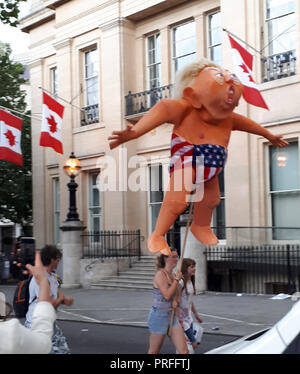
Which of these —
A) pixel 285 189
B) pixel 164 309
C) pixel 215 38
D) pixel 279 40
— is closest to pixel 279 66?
pixel 279 40

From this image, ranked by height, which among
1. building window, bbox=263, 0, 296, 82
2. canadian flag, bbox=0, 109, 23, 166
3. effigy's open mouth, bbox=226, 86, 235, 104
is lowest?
effigy's open mouth, bbox=226, 86, 235, 104

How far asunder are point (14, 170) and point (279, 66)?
1374 centimetres

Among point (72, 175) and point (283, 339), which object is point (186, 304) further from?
point (72, 175)

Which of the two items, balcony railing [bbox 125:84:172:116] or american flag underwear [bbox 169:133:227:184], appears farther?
balcony railing [bbox 125:84:172:116]

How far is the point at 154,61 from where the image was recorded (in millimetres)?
20812

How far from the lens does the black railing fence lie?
1994 centimetres

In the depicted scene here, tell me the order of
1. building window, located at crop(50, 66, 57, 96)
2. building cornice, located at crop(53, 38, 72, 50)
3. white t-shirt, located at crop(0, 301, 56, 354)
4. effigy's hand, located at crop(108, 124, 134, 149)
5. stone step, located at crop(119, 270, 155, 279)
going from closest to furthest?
white t-shirt, located at crop(0, 301, 56, 354)
effigy's hand, located at crop(108, 124, 134, 149)
stone step, located at crop(119, 270, 155, 279)
building cornice, located at crop(53, 38, 72, 50)
building window, located at crop(50, 66, 57, 96)

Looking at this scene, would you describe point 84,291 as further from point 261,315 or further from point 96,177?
point 261,315

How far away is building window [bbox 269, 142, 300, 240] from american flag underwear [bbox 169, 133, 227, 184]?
34.1 feet

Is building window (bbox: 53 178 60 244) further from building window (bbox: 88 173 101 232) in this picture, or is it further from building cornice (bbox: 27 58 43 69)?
building cornice (bbox: 27 58 43 69)

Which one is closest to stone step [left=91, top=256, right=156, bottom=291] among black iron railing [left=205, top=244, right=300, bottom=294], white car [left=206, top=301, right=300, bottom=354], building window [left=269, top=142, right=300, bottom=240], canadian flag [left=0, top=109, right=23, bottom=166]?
black iron railing [left=205, top=244, right=300, bottom=294]

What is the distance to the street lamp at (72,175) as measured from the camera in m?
19.2
